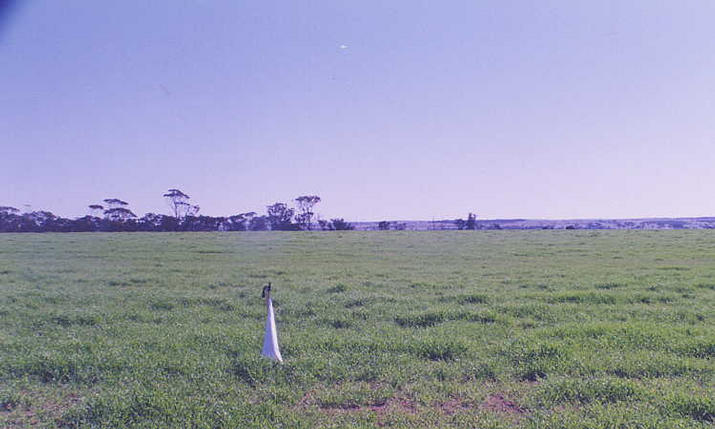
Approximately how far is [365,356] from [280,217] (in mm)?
65598

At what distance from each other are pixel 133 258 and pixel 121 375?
67.1 feet

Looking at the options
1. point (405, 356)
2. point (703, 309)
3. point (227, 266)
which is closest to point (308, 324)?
point (405, 356)

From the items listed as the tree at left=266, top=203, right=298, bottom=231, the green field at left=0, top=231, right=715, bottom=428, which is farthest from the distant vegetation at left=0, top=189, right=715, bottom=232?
the green field at left=0, top=231, right=715, bottom=428

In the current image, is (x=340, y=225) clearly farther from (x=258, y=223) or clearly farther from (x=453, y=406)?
(x=453, y=406)

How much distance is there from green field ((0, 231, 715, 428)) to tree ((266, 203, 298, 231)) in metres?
54.7

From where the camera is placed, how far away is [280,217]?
7162 centimetres

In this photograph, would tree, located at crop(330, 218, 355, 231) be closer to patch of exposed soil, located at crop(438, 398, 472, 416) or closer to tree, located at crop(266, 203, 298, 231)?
tree, located at crop(266, 203, 298, 231)

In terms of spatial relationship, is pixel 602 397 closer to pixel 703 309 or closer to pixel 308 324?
pixel 308 324

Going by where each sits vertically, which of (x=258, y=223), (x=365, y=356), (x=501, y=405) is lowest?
(x=501, y=405)

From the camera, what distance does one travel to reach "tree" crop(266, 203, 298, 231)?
227 ft

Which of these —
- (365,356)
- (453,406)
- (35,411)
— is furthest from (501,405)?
(35,411)

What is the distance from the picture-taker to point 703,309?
33.8ft

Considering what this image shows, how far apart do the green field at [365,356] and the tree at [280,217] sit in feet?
179

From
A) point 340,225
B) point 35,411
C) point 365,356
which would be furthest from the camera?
point 340,225
